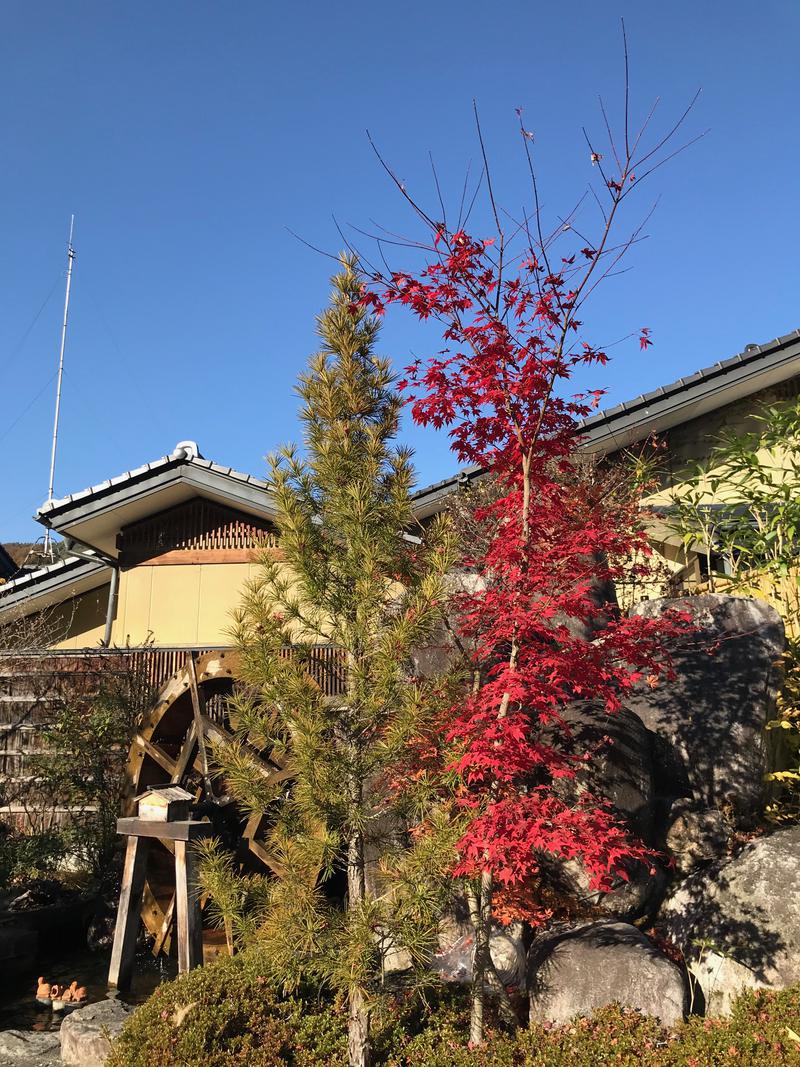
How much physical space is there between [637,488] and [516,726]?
5070mm

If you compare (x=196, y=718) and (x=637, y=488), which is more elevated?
(x=637, y=488)

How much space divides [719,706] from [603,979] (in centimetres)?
277

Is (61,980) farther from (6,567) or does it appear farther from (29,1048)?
(6,567)

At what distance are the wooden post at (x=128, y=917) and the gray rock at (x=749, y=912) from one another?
15.3ft

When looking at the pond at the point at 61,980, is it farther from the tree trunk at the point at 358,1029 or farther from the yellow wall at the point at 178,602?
the yellow wall at the point at 178,602

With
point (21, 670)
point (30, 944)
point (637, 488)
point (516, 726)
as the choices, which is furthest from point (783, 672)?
point (21, 670)

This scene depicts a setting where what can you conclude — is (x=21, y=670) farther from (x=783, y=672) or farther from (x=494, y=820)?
(x=783, y=672)

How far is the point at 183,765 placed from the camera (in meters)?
9.31

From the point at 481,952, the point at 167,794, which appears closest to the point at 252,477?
the point at 167,794

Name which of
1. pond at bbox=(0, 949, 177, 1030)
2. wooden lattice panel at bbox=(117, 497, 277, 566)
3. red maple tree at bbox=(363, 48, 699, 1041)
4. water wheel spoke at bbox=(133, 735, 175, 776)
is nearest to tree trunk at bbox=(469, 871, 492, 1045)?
red maple tree at bbox=(363, 48, 699, 1041)

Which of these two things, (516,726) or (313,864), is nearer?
(516,726)

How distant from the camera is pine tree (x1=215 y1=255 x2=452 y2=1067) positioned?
5.20m

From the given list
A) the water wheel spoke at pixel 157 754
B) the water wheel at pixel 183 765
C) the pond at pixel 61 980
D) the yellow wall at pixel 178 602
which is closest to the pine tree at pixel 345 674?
the pond at pixel 61 980

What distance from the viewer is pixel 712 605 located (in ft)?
26.4
